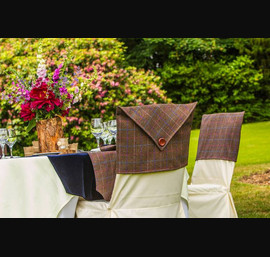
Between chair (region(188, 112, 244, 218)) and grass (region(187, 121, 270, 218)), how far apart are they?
145 centimetres

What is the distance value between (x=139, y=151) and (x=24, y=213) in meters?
0.85

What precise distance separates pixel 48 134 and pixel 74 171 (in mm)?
631

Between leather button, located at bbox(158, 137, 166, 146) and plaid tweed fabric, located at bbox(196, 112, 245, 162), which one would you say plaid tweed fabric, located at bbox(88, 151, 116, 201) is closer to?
leather button, located at bbox(158, 137, 166, 146)

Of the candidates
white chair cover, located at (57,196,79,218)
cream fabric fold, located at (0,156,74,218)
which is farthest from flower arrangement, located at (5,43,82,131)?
white chair cover, located at (57,196,79,218)

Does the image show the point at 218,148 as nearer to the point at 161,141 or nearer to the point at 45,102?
the point at 161,141

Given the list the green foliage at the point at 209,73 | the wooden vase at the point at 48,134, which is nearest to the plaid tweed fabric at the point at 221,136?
the wooden vase at the point at 48,134

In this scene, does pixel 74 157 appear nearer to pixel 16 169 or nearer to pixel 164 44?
pixel 16 169

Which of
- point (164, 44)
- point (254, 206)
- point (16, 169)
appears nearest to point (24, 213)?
point (16, 169)

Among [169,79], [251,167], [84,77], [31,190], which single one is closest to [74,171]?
[31,190]

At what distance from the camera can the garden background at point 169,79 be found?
7.59m

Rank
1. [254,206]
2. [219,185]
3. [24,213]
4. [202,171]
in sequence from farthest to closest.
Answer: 1. [254,206]
2. [202,171]
3. [219,185]
4. [24,213]

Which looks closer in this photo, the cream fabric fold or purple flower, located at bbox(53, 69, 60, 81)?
the cream fabric fold

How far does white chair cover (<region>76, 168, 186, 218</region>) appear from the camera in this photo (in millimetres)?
2828

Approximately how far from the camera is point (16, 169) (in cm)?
290
